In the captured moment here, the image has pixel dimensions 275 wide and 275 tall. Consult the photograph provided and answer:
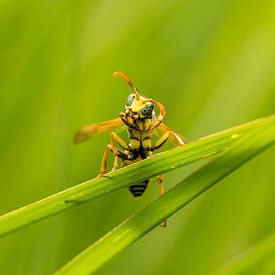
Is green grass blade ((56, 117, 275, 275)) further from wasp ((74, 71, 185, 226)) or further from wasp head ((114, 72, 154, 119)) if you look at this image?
wasp head ((114, 72, 154, 119))

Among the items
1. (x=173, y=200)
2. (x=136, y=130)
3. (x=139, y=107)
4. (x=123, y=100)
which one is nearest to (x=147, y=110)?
(x=139, y=107)

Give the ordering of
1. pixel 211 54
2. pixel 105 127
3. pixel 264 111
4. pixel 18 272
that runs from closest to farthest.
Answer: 1. pixel 105 127
2. pixel 18 272
3. pixel 264 111
4. pixel 211 54

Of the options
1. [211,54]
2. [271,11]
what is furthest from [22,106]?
[271,11]

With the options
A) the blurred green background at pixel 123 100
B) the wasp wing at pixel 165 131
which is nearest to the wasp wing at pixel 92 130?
the wasp wing at pixel 165 131

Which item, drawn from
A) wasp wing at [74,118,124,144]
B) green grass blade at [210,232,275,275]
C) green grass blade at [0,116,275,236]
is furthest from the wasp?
green grass blade at [0,116,275,236]

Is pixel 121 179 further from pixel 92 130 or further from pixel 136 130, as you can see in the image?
pixel 136 130

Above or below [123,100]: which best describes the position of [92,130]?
below

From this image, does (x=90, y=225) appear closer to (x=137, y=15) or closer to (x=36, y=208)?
(x=137, y=15)
